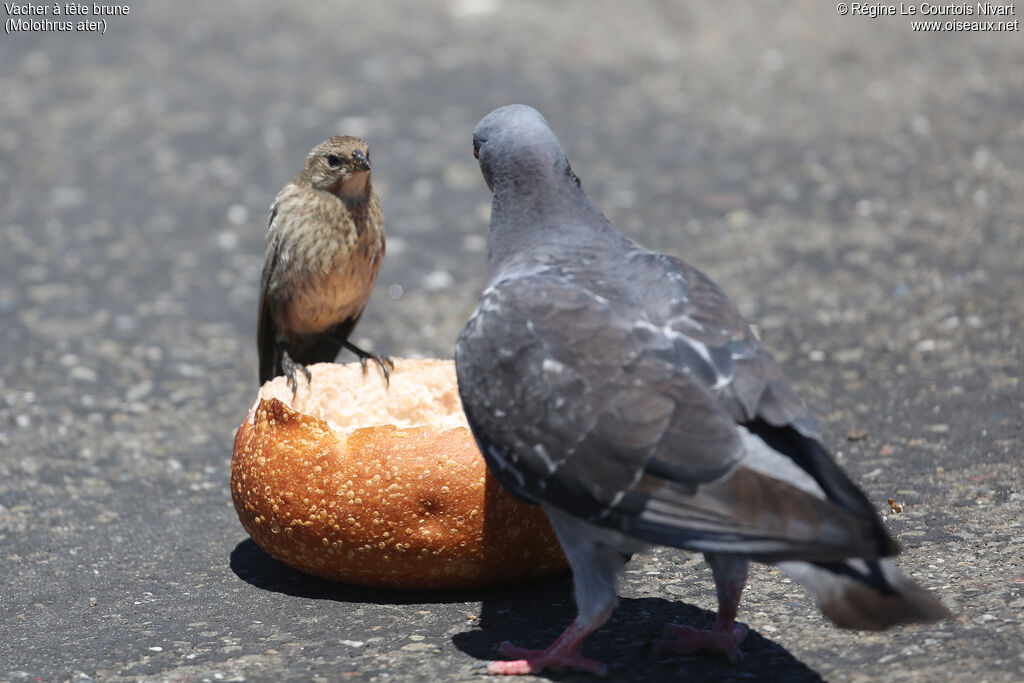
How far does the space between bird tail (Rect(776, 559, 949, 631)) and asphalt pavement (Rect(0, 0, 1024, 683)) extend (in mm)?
452

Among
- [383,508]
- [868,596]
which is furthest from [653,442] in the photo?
[383,508]

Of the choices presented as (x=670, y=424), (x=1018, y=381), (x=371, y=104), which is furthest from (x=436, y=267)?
(x=670, y=424)

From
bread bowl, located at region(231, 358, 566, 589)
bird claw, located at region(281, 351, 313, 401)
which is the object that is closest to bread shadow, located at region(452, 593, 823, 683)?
bread bowl, located at region(231, 358, 566, 589)

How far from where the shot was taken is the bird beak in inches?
215

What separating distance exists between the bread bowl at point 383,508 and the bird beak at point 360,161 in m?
1.56

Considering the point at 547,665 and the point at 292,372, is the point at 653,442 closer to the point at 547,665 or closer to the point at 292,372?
the point at 547,665

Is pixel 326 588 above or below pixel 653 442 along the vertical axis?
below

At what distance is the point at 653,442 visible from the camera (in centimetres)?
325

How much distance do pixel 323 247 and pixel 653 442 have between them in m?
2.59

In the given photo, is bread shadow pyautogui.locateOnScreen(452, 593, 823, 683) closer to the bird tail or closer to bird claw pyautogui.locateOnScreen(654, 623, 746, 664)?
bird claw pyautogui.locateOnScreen(654, 623, 746, 664)

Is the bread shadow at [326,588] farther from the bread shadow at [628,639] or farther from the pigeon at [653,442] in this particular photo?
the pigeon at [653,442]

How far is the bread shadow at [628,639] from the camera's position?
3582 millimetres

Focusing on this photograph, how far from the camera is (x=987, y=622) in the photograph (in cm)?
365

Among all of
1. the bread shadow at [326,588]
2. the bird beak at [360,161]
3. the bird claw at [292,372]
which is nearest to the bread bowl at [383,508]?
the bread shadow at [326,588]
